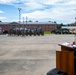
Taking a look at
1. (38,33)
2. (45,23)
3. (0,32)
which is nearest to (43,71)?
(38,33)

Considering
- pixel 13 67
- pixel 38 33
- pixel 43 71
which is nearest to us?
pixel 43 71

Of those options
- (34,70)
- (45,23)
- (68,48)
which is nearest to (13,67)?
(34,70)

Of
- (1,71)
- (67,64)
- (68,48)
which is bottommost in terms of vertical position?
(1,71)

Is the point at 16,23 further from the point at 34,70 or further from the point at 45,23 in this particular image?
the point at 34,70

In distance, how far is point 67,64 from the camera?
19.8 ft

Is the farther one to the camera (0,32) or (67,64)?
(0,32)

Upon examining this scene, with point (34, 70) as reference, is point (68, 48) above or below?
above

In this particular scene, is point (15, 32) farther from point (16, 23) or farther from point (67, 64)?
point (16, 23)

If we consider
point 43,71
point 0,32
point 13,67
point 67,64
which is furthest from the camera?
point 0,32

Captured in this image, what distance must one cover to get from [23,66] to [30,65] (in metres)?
0.37

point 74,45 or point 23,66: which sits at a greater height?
point 74,45

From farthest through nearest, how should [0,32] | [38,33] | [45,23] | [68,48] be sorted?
[45,23] < [0,32] < [38,33] < [68,48]

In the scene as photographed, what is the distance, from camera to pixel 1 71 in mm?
8859

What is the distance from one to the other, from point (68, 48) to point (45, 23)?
104225mm
